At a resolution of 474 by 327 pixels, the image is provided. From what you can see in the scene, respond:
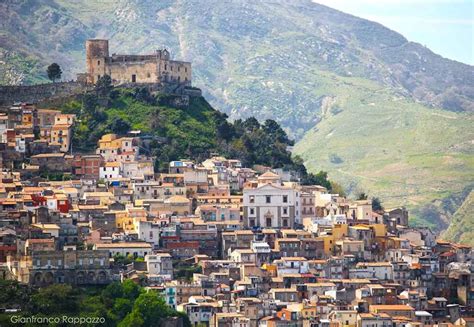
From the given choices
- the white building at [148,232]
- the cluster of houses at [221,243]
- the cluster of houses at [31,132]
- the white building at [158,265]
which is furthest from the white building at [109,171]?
the white building at [158,265]

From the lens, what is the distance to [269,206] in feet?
369

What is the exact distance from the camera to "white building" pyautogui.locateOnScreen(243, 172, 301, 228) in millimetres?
112000

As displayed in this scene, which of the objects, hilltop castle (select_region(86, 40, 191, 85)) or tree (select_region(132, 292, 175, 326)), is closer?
tree (select_region(132, 292, 175, 326))

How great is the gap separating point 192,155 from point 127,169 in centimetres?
817

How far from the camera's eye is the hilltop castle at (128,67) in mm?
135125

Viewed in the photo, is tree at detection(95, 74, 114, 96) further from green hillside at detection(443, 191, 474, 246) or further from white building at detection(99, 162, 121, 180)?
green hillside at detection(443, 191, 474, 246)

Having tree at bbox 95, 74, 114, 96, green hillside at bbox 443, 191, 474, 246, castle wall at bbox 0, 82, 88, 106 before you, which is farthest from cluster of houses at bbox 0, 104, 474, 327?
green hillside at bbox 443, 191, 474, 246

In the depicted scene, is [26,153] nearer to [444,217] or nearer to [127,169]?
[127,169]

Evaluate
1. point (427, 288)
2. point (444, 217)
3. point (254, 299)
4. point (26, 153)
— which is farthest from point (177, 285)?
point (444, 217)

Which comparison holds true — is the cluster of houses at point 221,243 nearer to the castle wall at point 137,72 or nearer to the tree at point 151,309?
the tree at point 151,309

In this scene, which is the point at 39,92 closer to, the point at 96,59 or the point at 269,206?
the point at 96,59

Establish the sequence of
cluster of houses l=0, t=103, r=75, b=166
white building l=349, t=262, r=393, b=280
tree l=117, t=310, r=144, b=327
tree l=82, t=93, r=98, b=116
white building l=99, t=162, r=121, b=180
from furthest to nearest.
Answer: tree l=82, t=93, r=98, b=116
cluster of houses l=0, t=103, r=75, b=166
white building l=99, t=162, r=121, b=180
white building l=349, t=262, r=393, b=280
tree l=117, t=310, r=144, b=327

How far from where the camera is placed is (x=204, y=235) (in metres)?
107

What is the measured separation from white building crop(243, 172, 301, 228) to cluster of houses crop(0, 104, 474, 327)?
6cm
